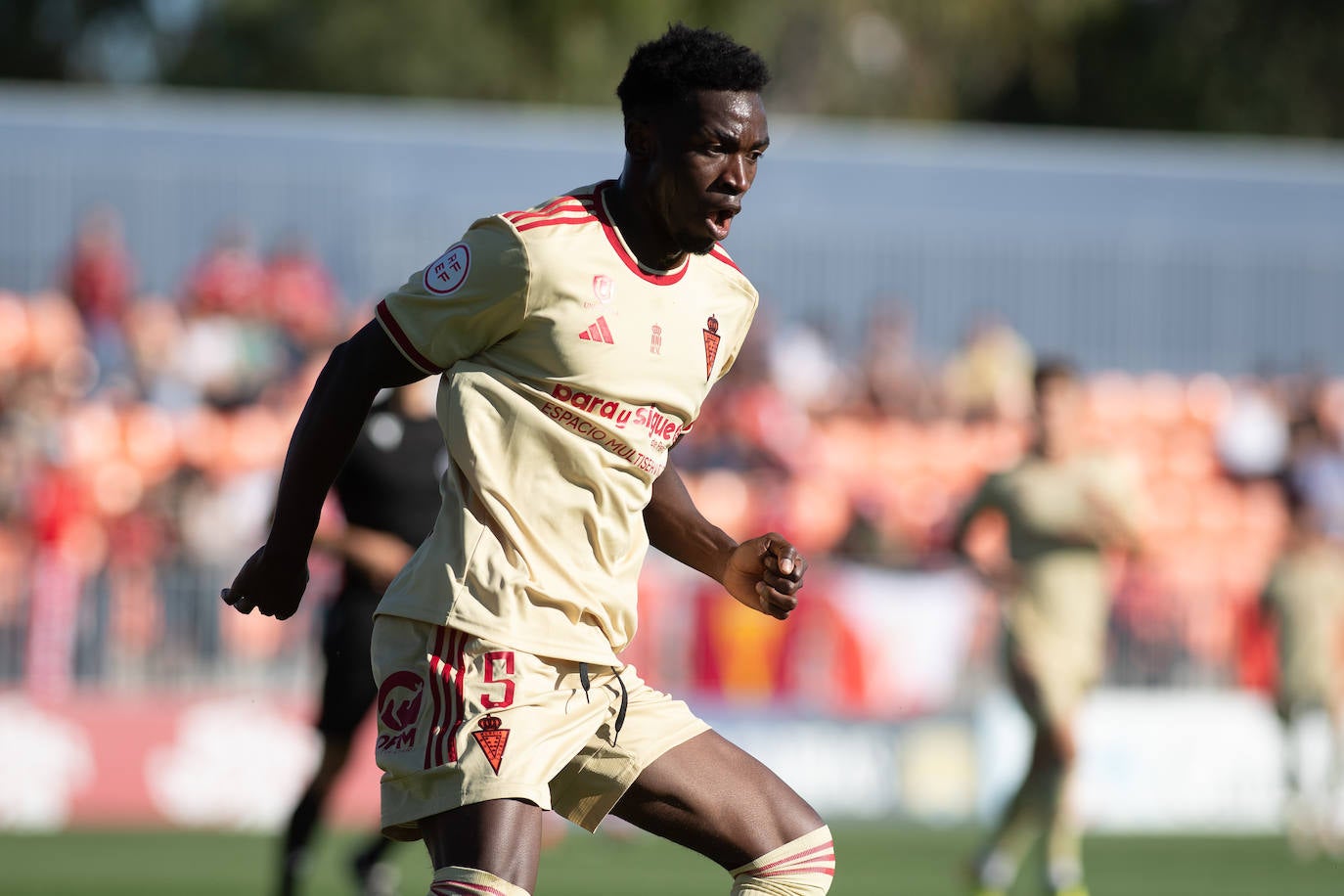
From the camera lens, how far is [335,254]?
19.3m

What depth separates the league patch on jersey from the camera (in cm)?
450

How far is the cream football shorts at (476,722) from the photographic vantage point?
4430 mm

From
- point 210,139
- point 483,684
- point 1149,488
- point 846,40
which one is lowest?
point 483,684

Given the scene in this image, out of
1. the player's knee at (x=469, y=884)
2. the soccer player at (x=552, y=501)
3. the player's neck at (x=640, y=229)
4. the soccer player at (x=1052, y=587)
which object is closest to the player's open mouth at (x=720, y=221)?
the soccer player at (x=552, y=501)

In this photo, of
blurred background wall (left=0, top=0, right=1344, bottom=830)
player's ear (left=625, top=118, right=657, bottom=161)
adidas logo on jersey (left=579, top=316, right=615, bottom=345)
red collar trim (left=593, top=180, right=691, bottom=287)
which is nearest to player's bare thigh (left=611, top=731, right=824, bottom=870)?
adidas logo on jersey (left=579, top=316, right=615, bottom=345)

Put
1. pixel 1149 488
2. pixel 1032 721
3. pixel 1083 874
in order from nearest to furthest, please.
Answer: pixel 1032 721, pixel 1083 874, pixel 1149 488

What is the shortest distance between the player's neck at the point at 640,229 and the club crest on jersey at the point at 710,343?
0.20m

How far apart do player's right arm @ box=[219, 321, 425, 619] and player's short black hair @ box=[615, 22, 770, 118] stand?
2.76 ft

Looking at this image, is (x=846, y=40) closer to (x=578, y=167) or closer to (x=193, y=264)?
(x=578, y=167)

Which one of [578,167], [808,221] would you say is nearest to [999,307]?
[808,221]

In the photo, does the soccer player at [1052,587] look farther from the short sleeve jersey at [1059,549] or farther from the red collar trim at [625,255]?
the red collar trim at [625,255]

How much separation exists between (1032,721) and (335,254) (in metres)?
10.6

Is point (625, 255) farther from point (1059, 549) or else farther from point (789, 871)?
point (1059, 549)

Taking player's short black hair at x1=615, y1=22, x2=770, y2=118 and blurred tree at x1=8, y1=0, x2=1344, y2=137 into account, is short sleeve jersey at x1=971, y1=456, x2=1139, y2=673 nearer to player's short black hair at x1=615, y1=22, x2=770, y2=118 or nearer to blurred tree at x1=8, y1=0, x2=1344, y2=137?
player's short black hair at x1=615, y1=22, x2=770, y2=118
